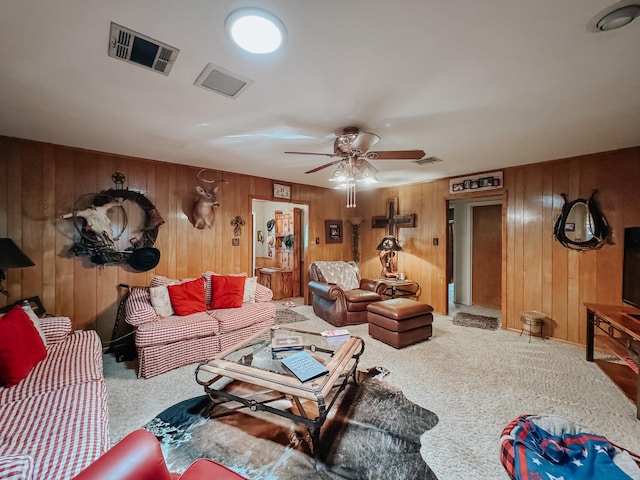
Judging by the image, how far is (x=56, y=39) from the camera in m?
1.42

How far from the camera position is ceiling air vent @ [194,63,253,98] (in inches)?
66.8

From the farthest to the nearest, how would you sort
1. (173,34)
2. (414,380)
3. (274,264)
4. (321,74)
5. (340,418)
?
(274,264) → (414,380) → (340,418) → (321,74) → (173,34)

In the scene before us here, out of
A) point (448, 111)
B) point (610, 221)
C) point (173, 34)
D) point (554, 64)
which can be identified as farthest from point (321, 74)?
point (610, 221)

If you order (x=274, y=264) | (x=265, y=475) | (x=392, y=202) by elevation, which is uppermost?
(x=392, y=202)

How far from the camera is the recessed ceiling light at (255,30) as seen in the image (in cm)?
125

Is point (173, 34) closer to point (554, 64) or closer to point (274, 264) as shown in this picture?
point (554, 64)

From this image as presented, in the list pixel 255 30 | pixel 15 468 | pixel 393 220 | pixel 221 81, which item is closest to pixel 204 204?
pixel 221 81

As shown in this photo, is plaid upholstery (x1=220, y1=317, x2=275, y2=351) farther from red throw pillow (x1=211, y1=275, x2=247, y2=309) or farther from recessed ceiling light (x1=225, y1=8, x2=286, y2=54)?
recessed ceiling light (x1=225, y1=8, x2=286, y2=54)

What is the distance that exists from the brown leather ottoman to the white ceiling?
6.52 ft

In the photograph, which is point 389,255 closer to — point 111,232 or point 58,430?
point 111,232

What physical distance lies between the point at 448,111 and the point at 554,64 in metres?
0.70

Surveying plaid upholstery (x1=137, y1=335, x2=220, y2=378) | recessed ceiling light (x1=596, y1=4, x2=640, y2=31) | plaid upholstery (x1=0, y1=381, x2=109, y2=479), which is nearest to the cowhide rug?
plaid upholstery (x1=0, y1=381, x2=109, y2=479)

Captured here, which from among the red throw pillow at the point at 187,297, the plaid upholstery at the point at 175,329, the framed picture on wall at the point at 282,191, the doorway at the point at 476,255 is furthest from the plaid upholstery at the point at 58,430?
the doorway at the point at 476,255

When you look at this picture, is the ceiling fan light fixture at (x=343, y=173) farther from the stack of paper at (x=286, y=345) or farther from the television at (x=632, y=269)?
the television at (x=632, y=269)
